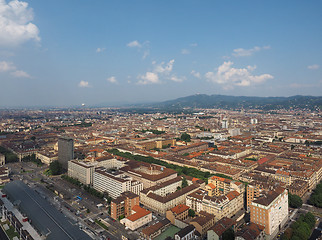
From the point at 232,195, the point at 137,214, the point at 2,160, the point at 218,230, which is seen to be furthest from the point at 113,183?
the point at 2,160

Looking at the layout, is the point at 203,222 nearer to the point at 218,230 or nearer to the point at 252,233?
the point at 218,230

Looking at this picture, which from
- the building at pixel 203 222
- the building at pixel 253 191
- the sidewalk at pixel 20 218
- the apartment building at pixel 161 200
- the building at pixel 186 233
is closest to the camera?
the building at pixel 186 233

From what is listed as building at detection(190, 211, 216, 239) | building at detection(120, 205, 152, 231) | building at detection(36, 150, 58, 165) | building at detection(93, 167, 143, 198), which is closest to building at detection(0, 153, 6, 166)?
building at detection(36, 150, 58, 165)

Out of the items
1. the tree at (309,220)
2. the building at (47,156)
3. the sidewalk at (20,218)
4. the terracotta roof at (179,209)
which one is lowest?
the sidewalk at (20,218)

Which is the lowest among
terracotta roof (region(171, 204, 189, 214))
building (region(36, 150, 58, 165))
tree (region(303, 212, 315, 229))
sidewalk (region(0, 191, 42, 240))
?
sidewalk (region(0, 191, 42, 240))

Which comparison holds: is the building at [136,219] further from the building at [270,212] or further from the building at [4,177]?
the building at [4,177]

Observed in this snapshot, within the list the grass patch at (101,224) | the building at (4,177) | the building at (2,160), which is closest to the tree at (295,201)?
the grass patch at (101,224)

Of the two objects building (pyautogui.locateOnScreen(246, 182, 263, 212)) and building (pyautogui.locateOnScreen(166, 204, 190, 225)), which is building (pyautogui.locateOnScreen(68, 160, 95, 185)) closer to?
building (pyautogui.locateOnScreen(166, 204, 190, 225))
